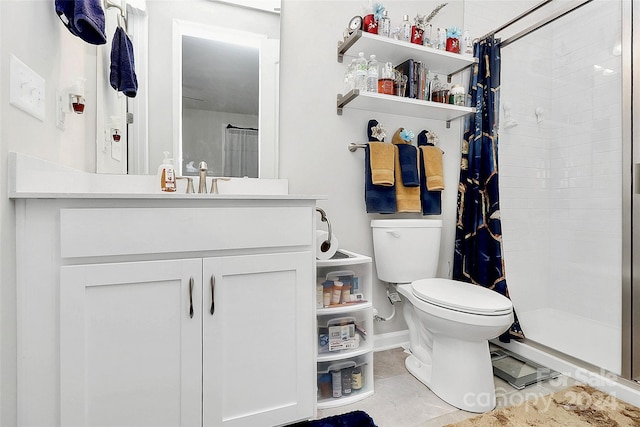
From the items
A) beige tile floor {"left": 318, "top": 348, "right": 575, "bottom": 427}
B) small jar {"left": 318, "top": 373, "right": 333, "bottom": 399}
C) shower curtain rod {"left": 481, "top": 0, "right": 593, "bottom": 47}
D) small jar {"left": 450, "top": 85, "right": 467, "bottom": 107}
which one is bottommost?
beige tile floor {"left": 318, "top": 348, "right": 575, "bottom": 427}

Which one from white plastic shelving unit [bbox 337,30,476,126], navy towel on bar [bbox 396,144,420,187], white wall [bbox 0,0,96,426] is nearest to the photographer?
white wall [bbox 0,0,96,426]

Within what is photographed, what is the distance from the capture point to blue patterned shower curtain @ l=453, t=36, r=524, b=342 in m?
1.86

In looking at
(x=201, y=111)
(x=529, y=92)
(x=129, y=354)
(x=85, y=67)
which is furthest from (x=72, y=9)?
(x=529, y=92)

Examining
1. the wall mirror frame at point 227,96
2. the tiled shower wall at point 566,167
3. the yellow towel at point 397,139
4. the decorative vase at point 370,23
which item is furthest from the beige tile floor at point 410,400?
the decorative vase at point 370,23

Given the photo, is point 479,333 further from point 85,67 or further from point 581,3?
point 85,67

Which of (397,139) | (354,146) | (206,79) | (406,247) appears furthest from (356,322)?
(206,79)

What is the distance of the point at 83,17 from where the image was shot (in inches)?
37.0

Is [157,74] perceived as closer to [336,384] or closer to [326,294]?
[326,294]

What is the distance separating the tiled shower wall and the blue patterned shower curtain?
0.24 m

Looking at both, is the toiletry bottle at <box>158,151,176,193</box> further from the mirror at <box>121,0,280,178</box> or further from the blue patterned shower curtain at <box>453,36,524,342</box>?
the blue patterned shower curtain at <box>453,36,524,342</box>

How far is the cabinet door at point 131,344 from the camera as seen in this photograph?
90 centimetres

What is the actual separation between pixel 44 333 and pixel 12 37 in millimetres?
791

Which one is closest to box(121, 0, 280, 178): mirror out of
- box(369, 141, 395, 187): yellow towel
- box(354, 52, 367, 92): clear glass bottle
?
box(354, 52, 367, 92): clear glass bottle

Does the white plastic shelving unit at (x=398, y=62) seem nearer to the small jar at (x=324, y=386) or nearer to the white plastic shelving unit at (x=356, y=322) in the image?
the white plastic shelving unit at (x=356, y=322)
